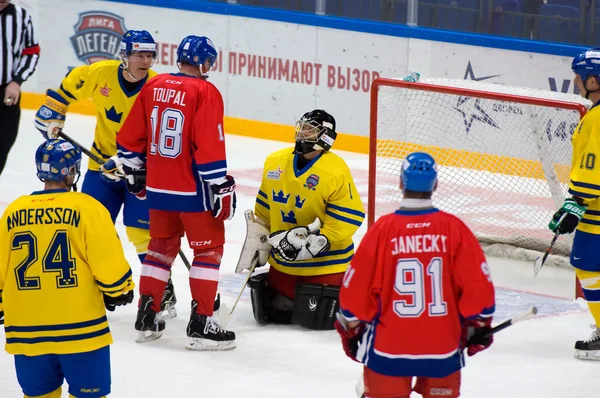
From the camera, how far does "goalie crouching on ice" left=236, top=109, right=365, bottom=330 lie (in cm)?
513

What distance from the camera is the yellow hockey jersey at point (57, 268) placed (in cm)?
344

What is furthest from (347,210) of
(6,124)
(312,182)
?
(6,124)

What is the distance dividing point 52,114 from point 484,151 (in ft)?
8.72

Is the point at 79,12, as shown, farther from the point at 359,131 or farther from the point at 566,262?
the point at 566,262

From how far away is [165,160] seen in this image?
486 cm

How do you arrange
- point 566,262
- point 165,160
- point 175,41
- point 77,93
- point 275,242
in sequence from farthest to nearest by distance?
1. point 175,41
2. point 566,262
3. point 77,93
4. point 275,242
5. point 165,160

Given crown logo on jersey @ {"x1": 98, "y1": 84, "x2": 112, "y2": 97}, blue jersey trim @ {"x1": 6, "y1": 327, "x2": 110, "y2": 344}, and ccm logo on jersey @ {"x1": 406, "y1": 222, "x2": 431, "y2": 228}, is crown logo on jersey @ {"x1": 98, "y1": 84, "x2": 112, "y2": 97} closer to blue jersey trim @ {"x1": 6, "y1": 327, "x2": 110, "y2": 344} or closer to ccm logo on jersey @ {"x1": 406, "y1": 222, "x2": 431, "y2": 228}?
blue jersey trim @ {"x1": 6, "y1": 327, "x2": 110, "y2": 344}

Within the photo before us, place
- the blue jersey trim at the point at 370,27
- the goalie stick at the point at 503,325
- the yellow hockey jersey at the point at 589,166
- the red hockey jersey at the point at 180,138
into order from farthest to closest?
the blue jersey trim at the point at 370,27 < the red hockey jersey at the point at 180,138 < the yellow hockey jersey at the point at 589,166 < the goalie stick at the point at 503,325

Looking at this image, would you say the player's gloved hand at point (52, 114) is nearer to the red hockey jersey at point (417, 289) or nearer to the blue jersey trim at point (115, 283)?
the blue jersey trim at point (115, 283)

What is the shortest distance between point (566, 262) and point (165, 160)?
2.52 meters

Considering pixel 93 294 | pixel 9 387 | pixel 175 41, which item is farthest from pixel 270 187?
pixel 175 41

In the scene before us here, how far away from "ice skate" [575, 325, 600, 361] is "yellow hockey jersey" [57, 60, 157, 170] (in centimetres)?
222

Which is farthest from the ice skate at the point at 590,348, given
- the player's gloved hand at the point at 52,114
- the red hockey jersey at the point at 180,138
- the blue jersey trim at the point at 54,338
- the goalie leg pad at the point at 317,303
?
the player's gloved hand at the point at 52,114

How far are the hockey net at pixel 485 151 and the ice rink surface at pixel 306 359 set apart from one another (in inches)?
20.1
